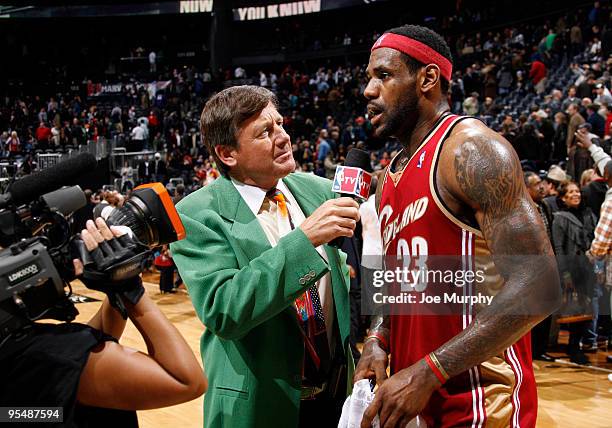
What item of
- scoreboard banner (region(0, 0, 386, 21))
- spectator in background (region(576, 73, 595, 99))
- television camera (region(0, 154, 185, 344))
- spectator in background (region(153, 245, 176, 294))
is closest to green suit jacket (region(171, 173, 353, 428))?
television camera (region(0, 154, 185, 344))

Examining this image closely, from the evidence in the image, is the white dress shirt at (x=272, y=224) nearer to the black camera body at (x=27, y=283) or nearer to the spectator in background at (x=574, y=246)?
the black camera body at (x=27, y=283)

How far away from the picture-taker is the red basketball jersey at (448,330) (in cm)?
184

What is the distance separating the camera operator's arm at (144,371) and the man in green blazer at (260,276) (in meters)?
0.33

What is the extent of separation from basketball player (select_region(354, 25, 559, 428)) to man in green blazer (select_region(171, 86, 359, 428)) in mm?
217

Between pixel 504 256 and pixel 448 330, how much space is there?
0.27m

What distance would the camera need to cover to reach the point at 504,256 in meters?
1.76

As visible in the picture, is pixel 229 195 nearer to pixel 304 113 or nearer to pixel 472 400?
pixel 472 400

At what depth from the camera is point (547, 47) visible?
15.7m

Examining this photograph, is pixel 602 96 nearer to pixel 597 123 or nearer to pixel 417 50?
pixel 597 123

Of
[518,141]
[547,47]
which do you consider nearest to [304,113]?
[547,47]

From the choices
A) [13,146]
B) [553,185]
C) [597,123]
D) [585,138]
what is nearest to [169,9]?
[13,146]

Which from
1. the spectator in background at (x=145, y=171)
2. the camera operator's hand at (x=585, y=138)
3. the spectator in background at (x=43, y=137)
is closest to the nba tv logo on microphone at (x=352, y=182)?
the camera operator's hand at (x=585, y=138)

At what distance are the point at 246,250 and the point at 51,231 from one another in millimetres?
767

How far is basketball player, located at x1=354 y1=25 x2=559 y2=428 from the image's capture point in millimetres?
1741
